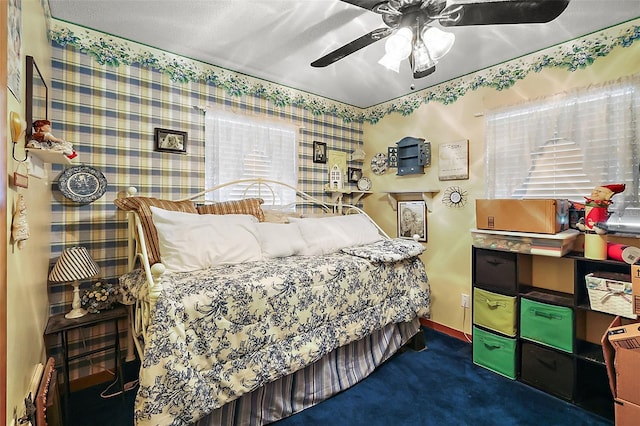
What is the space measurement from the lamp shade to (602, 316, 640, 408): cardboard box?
280 cm

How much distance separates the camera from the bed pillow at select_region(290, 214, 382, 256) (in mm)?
2365

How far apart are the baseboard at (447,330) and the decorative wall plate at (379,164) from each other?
163 centimetres

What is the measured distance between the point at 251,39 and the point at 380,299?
79.3 inches

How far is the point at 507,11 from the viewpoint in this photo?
1.30 m

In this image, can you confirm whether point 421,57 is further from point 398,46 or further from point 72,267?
point 72,267

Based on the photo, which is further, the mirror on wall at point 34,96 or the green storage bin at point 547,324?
the green storage bin at point 547,324

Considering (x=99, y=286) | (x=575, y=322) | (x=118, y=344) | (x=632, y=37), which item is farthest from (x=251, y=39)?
(x=575, y=322)

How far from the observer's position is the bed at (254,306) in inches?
52.1

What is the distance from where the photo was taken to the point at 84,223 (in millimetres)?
2061

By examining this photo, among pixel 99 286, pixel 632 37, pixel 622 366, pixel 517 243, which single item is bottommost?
pixel 622 366

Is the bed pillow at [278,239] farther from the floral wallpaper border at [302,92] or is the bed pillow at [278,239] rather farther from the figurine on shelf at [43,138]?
the floral wallpaper border at [302,92]

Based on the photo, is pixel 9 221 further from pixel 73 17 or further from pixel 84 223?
pixel 73 17

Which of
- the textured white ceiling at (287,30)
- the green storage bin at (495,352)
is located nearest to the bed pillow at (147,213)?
the textured white ceiling at (287,30)

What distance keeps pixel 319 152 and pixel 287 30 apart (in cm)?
139
